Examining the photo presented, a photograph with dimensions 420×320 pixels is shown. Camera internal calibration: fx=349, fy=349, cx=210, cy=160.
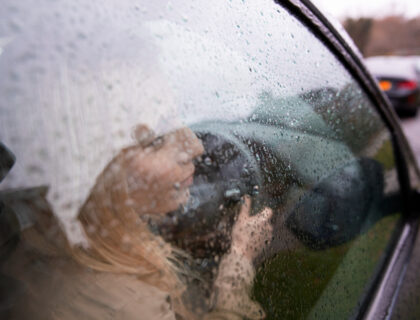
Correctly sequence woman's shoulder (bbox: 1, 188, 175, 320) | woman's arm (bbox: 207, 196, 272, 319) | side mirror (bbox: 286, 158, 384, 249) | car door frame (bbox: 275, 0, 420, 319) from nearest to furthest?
woman's shoulder (bbox: 1, 188, 175, 320), woman's arm (bbox: 207, 196, 272, 319), side mirror (bbox: 286, 158, 384, 249), car door frame (bbox: 275, 0, 420, 319)

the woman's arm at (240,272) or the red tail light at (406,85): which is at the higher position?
the red tail light at (406,85)

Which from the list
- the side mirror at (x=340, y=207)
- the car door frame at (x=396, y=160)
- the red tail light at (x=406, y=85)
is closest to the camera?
the side mirror at (x=340, y=207)

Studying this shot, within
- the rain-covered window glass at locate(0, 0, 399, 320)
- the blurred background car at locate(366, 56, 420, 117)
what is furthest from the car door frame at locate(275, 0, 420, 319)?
the blurred background car at locate(366, 56, 420, 117)

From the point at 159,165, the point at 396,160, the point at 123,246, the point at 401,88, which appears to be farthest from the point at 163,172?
the point at 401,88

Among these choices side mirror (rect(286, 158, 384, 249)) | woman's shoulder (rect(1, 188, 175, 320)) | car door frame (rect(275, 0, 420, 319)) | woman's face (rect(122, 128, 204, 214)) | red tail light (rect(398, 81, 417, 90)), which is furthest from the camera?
red tail light (rect(398, 81, 417, 90))

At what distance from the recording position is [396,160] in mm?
2168

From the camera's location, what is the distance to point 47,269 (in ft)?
2.18

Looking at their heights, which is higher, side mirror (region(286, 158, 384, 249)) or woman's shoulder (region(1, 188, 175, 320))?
side mirror (region(286, 158, 384, 249))

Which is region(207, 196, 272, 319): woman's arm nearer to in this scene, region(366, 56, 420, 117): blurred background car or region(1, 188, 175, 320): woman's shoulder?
region(1, 188, 175, 320): woman's shoulder

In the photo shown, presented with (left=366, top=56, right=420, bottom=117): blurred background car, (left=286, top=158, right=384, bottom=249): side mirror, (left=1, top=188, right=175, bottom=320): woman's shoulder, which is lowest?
(left=1, top=188, right=175, bottom=320): woman's shoulder

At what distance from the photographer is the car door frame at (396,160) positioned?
4.49 feet

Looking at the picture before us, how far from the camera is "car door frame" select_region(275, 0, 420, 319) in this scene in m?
1.37

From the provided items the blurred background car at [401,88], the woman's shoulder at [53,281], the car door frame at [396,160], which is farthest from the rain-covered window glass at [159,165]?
the blurred background car at [401,88]

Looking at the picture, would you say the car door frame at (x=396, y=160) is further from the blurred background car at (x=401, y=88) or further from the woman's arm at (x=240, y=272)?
the blurred background car at (x=401, y=88)
